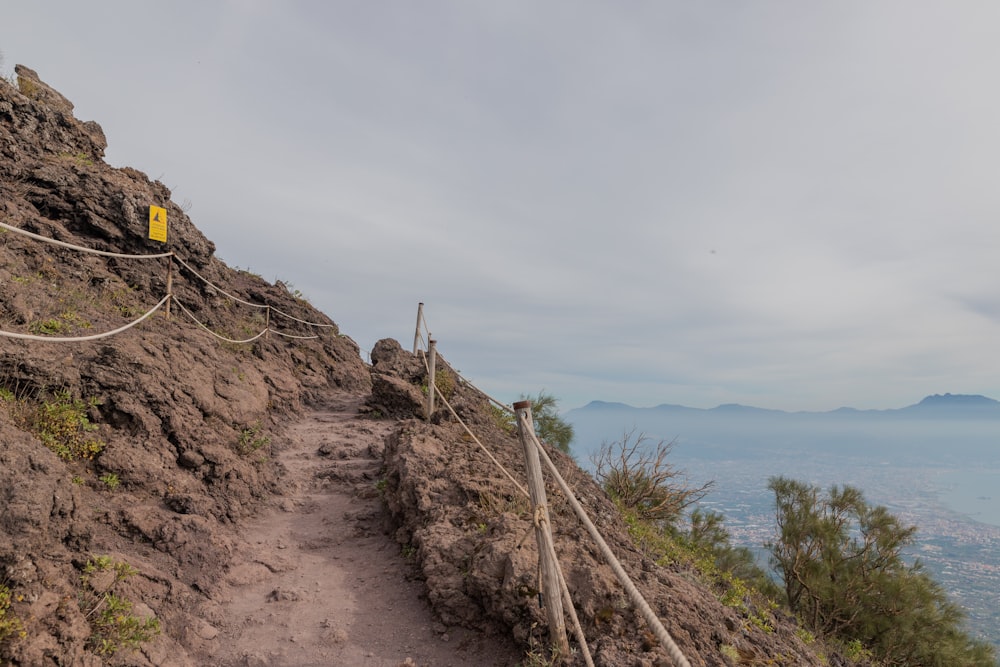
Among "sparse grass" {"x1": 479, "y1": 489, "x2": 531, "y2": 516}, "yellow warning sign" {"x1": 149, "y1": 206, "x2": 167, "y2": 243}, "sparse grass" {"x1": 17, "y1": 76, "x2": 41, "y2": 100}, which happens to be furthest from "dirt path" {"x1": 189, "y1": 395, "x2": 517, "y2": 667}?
"sparse grass" {"x1": 17, "y1": 76, "x2": 41, "y2": 100}

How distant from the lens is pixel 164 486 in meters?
5.27

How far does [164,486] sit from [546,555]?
407 centimetres

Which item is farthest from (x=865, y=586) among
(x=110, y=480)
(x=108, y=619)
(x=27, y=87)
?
(x=27, y=87)

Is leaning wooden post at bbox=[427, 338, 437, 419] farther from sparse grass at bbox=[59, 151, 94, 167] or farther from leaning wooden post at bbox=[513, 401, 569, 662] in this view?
sparse grass at bbox=[59, 151, 94, 167]

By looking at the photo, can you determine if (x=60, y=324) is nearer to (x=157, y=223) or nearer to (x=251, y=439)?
(x=251, y=439)

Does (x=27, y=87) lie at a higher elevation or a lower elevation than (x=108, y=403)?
higher

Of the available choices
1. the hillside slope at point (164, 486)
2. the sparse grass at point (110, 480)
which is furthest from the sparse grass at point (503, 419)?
the sparse grass at point (110, 480)

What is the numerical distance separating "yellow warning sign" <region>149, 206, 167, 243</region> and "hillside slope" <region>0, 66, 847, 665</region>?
0.82ft

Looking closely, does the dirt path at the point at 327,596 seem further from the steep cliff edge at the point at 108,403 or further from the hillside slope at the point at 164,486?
the steep cliff edge at the point at 108,403

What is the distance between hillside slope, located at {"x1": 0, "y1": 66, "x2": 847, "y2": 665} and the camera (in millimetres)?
3445

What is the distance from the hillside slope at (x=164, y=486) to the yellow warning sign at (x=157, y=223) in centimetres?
25

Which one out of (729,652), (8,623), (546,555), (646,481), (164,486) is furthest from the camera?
(646,481)

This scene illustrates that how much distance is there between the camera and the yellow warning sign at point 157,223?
10.4 metres

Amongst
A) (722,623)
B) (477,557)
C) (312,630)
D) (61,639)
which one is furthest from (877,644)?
(61,639)
